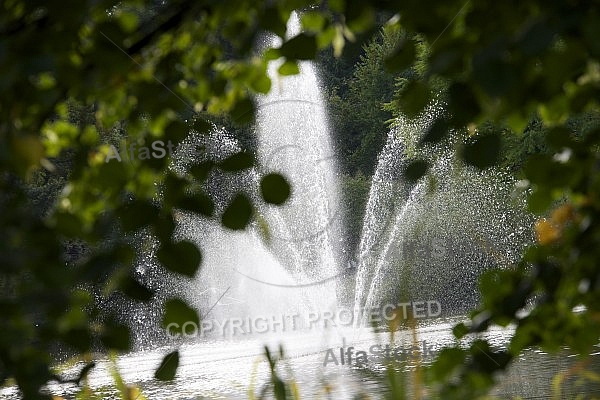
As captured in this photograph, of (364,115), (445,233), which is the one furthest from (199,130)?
(364,115)

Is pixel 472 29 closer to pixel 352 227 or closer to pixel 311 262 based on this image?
pixel 311 262

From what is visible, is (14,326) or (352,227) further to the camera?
(352,227)

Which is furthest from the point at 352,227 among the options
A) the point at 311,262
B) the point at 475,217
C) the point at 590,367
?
the point at 590,367

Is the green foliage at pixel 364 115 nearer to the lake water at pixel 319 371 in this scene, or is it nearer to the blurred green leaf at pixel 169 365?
the lake water at pixel 319 371

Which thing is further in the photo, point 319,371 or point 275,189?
point 319,371

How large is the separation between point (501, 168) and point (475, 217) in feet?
5.29

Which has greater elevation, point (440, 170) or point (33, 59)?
point (440, 170)

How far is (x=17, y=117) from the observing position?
107 cm

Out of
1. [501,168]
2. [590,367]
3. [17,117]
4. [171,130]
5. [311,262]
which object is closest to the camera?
[17,117]

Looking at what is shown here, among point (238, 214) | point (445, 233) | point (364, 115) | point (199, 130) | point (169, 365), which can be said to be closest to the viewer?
point (238, 214)

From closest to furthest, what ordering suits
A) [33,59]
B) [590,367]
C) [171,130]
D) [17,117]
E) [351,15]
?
1. [33,59]
2. [17,117]
3. [351,15]
4. [171,130]
5. [590,367]

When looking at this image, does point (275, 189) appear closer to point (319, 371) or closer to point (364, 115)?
point (319, 371)

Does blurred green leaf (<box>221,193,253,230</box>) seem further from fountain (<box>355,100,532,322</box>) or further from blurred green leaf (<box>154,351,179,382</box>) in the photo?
fountain (<box>355,100,532,322</box>)

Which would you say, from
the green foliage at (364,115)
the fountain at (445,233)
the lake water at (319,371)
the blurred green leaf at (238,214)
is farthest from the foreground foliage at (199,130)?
the green foliage at (364,115)
